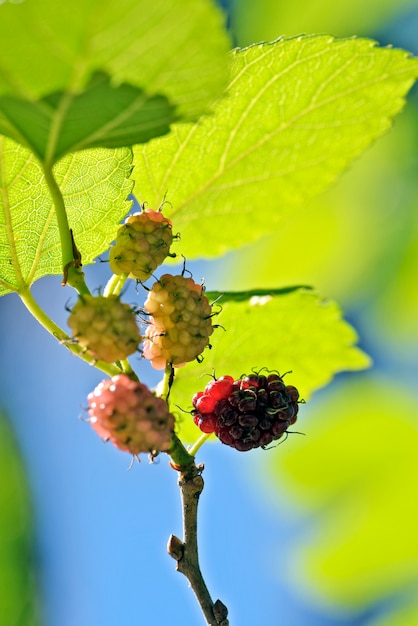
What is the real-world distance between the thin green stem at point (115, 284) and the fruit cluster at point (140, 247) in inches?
0.7

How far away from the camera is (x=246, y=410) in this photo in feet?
2.68

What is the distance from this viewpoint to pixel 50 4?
52cm

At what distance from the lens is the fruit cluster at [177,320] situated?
749 mm

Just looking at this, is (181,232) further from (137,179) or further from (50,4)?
(50,4)

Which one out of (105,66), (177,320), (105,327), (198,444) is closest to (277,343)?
(198,444)

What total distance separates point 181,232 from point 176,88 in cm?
41

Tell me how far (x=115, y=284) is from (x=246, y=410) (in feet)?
0.60

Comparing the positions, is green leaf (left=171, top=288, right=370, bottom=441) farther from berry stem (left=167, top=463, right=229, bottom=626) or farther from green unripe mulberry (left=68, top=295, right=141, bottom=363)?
green unripe mulberry (left=68, top=295, right=141, bottom=363)

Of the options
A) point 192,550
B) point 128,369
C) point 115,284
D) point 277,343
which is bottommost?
point 192,550

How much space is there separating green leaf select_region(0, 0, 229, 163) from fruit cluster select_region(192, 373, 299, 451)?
0.30 m

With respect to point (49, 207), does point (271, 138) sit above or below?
above

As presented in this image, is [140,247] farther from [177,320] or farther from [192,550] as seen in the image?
[192,550]

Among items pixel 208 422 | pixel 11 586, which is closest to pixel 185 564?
pixel 208 422

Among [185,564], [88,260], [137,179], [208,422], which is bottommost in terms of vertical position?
[185,564]
